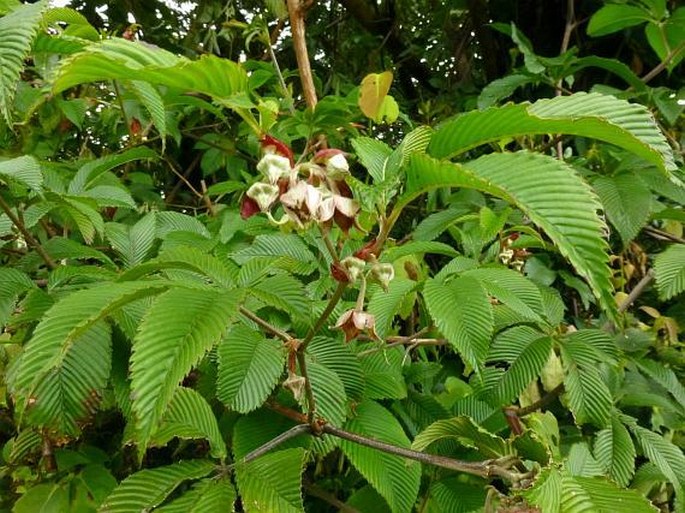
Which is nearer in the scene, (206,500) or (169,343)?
(169,343)

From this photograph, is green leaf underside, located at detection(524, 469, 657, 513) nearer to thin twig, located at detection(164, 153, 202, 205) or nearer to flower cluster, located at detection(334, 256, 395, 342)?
flower cluster, located at detection(334, 256, 395, 342)

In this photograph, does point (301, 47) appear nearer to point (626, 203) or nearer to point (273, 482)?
point (273, 482)

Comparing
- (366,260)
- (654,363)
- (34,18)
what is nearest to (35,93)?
(34,18)

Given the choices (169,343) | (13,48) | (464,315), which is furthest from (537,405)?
(13,48)

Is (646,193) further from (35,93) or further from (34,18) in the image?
(35,93)

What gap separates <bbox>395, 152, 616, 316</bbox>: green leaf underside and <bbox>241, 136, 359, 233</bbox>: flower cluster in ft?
0.24

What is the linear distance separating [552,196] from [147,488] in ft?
1.42

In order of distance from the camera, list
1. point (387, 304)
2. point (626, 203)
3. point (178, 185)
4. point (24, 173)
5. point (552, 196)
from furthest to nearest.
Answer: point (178, 185)
point (626, 203)
point (387, 304)
point (24, 173)
point (552, 196)

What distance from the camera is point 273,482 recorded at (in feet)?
1.84

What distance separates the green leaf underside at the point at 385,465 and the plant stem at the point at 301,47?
1.30ft

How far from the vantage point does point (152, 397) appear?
0.38m

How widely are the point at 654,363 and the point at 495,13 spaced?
1421 millimetres

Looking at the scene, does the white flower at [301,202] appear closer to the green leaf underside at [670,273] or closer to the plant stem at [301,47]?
the plant stem at [301,47]

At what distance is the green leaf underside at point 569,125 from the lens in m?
0.38
